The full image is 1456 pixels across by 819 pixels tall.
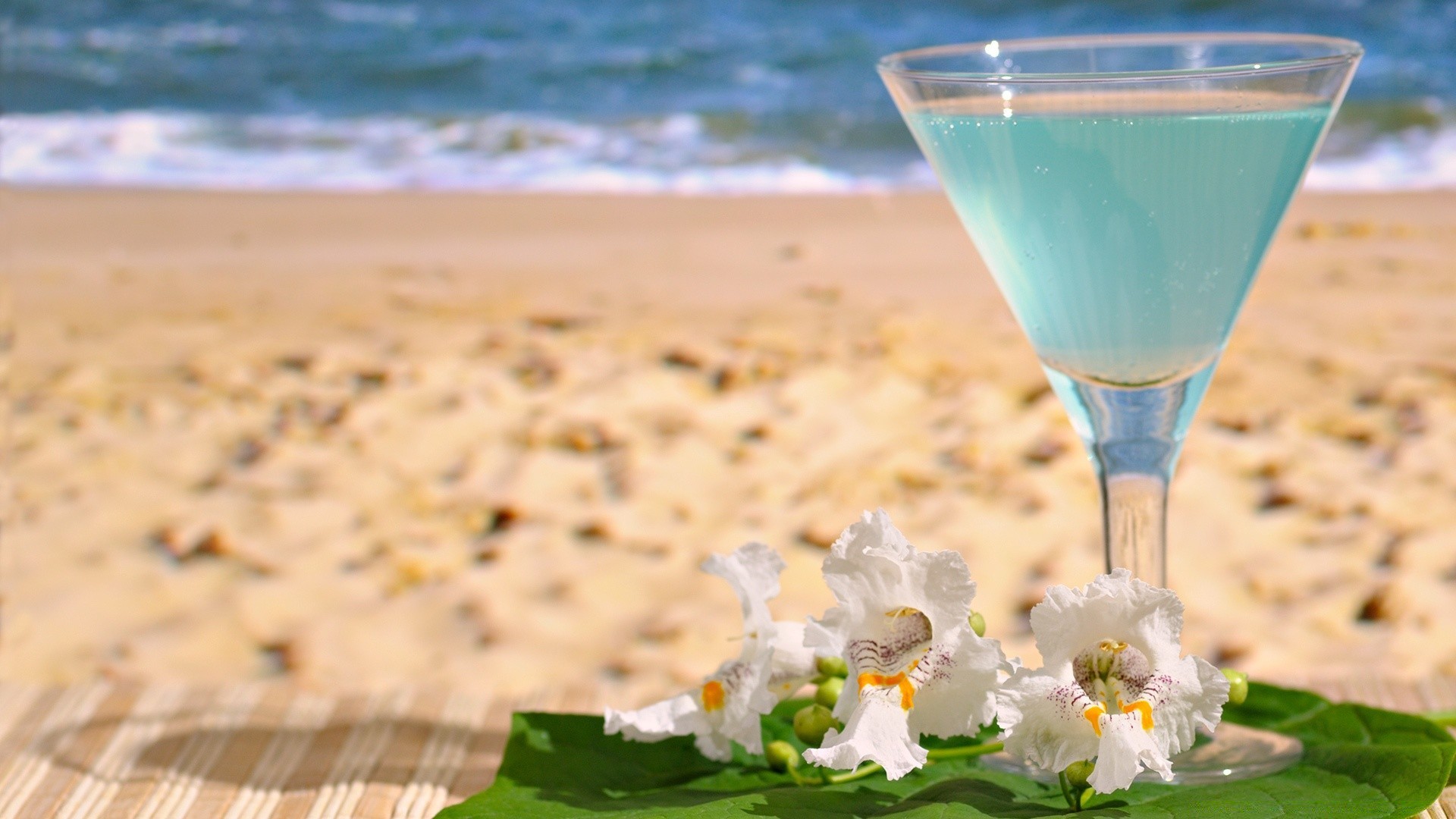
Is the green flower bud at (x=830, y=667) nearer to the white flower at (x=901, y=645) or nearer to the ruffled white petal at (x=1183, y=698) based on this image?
Answer: the white flower at (x=901, y=645)

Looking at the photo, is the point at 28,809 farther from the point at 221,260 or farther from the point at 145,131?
the point at 145,131

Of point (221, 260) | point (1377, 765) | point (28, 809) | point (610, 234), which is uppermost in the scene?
point (610, 234)

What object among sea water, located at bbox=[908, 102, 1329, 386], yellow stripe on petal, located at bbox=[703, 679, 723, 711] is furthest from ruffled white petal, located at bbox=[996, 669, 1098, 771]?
sea water, located at bbox=[908, 102, 1329, 386]

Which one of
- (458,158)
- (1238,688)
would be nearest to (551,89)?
(458,158)

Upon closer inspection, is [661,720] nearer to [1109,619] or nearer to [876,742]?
[876,742]

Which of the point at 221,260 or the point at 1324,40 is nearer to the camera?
the point at 1324,40

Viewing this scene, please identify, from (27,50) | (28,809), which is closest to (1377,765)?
(28,809)
